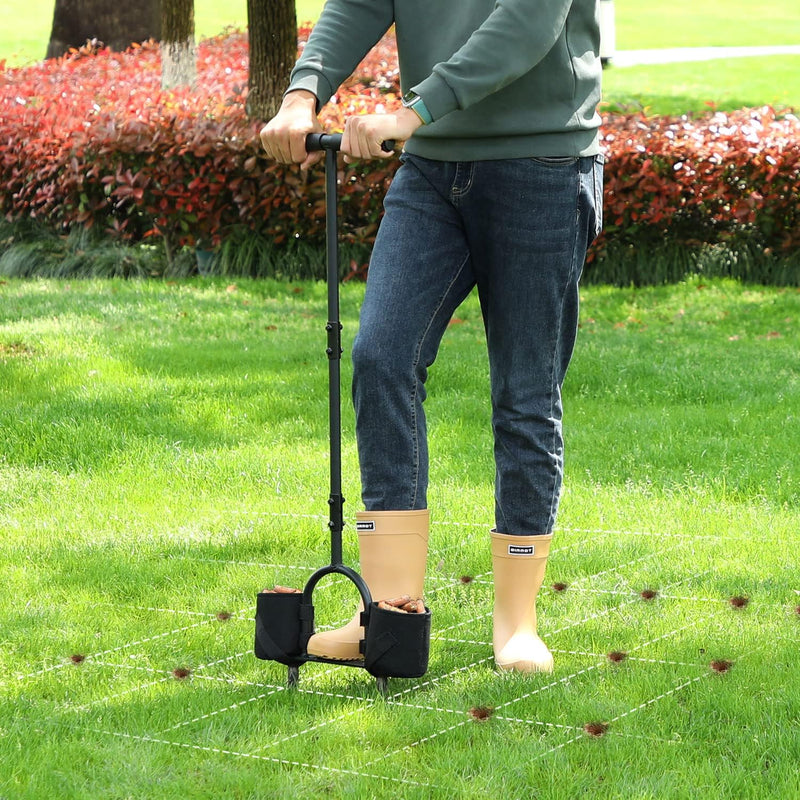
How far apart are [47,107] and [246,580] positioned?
345 inches

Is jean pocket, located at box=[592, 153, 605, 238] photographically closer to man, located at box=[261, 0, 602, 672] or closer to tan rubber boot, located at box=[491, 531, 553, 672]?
man, located at box=[261, 0, 602, 672]

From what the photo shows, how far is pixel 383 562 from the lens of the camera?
296cm

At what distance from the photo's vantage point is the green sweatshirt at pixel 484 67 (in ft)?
8.75

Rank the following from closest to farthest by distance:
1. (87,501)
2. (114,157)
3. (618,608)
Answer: (618,608) < (87,501) < (114,157)

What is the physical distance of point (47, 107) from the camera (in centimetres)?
1148

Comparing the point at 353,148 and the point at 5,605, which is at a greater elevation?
the point at 353,148

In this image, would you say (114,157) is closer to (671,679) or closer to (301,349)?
(301,349)

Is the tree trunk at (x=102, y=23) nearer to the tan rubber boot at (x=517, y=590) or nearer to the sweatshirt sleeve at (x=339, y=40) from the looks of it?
the sweatshirt sleeve at (x=339, y=40)

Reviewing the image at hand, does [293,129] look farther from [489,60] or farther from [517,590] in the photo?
[517,590]

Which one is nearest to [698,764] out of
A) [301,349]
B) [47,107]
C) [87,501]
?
[87,501]

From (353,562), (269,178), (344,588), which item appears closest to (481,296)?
(344,588)

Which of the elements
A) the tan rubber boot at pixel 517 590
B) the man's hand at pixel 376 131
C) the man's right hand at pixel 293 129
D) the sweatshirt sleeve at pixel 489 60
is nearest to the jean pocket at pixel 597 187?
the sweatshirt sleeve at pixel 489 60

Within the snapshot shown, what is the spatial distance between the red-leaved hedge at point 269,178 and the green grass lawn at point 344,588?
201 cm

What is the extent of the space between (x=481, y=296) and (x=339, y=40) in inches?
26.5
